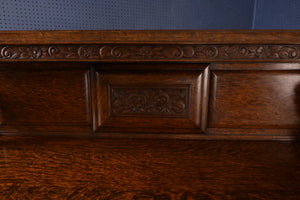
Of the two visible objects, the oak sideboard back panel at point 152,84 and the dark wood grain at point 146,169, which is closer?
the dark wood grain at point 146,169

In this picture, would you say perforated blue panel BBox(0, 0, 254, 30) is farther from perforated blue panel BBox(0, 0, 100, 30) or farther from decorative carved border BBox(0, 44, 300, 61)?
decorative carved border BBox(0, 44, 300, 61)

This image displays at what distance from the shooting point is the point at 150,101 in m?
0.55

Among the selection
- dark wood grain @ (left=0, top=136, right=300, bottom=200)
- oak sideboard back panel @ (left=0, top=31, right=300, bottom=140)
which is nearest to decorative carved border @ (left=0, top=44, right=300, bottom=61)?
oak sideboard back panel @ (left=0, top=31, right=300, bottom=140)

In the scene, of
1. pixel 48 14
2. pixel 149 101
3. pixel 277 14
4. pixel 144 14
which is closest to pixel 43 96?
pixel 149 101

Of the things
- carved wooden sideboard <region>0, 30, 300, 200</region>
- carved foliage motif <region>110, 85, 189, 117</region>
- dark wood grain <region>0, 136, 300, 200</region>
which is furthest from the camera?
carved foliage motif <region>110, 85, 189, 117</region>

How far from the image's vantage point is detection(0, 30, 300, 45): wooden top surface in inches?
18.7

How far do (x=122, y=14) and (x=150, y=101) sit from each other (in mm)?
700

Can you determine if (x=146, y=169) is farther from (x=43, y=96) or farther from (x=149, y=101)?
(x=43, y=96)

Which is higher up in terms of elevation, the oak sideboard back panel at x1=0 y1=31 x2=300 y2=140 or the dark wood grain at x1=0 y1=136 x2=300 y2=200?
the oak sideboard back panel at x1=0 y1=31 x2=300 y2=140

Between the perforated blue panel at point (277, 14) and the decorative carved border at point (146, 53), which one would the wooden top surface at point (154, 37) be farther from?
the perforated blue panel at point (277, 14)

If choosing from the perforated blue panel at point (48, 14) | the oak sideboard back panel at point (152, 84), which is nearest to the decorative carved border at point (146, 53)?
the oak sideboard back panel at point (152, 84)

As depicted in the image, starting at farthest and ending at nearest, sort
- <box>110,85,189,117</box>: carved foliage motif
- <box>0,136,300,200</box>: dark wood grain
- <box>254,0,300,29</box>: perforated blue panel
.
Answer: <box>254,0,300,29</box>: perforated blue panel
<box>110,85,189,117</box>: carved foliage motif
<box>0,136,300,200</box>: dark wood grain

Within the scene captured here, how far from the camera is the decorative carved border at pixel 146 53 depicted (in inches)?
19.5

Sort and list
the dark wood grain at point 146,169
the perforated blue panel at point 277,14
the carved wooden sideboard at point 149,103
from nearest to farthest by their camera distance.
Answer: the dark wood grain at point 146,169 < the carved wooden sideboard at point 149,103 < the perforated blue panel at point 277,14
